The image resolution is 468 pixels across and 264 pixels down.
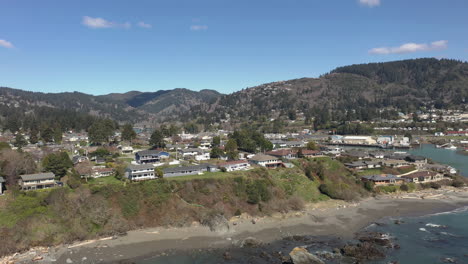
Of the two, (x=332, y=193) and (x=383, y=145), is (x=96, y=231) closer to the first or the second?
(x=332, y=193)

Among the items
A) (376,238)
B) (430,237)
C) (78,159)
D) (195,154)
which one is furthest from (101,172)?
(430,237)

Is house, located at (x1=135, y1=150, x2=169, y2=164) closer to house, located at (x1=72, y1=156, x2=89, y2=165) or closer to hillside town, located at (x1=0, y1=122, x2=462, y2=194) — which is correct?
hillside town, located at (x1=0, y1=122, x2=462, y2=194)

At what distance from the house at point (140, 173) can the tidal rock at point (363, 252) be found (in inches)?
797

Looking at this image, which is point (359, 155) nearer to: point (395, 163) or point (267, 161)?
point (395, 163)

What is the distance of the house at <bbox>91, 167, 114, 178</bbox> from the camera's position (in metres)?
34.6

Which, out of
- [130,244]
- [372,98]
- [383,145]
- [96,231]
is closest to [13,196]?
[96,231]

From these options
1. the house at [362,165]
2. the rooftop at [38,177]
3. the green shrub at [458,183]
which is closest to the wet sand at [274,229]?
the green shrub at [458,183]

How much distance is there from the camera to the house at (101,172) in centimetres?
3456

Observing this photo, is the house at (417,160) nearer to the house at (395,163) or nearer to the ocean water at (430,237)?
the house at (395,163)

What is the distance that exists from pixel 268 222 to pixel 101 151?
24.9 meters

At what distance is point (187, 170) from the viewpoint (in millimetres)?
36250

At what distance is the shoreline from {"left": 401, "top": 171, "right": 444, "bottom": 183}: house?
4626mm

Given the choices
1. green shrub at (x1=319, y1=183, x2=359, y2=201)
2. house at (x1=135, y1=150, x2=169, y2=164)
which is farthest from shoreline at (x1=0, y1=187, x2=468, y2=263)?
house at (x1=135, y1=150, x2=169, y2=164)

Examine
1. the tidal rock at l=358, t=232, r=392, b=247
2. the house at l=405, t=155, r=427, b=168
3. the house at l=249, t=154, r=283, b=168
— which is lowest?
the tidal rock at l=358, t=232, r=392, b=247
